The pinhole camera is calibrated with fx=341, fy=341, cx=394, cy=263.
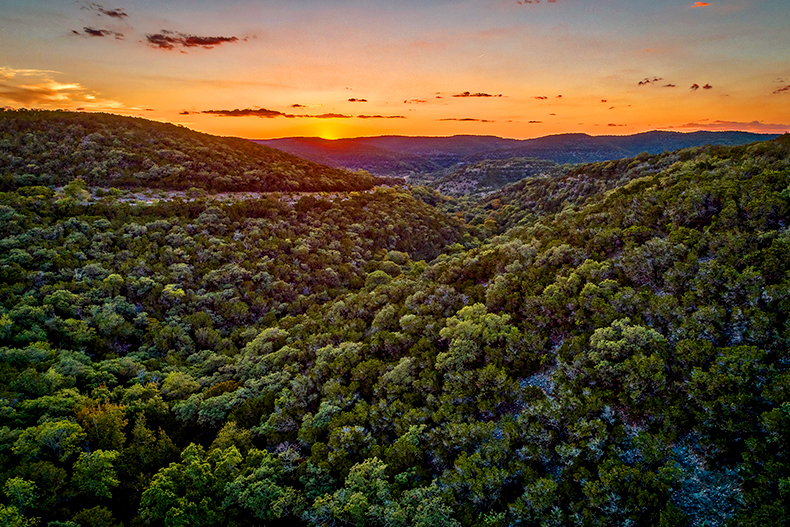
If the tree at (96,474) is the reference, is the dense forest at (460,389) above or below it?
above

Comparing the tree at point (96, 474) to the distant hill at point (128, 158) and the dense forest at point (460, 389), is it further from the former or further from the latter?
the distant hill at point (128, 158)

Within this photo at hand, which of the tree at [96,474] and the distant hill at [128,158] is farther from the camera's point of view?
the distant hill at [128,158]

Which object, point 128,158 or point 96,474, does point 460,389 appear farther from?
point 128,158

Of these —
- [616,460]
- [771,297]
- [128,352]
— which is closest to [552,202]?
[771,297]

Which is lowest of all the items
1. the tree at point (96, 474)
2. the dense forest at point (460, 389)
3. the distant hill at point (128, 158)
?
the tree at point (96, 474)

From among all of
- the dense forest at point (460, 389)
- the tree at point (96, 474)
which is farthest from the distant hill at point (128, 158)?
the tree at point (96, 474)

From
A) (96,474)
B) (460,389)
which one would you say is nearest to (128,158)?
(96,474)
